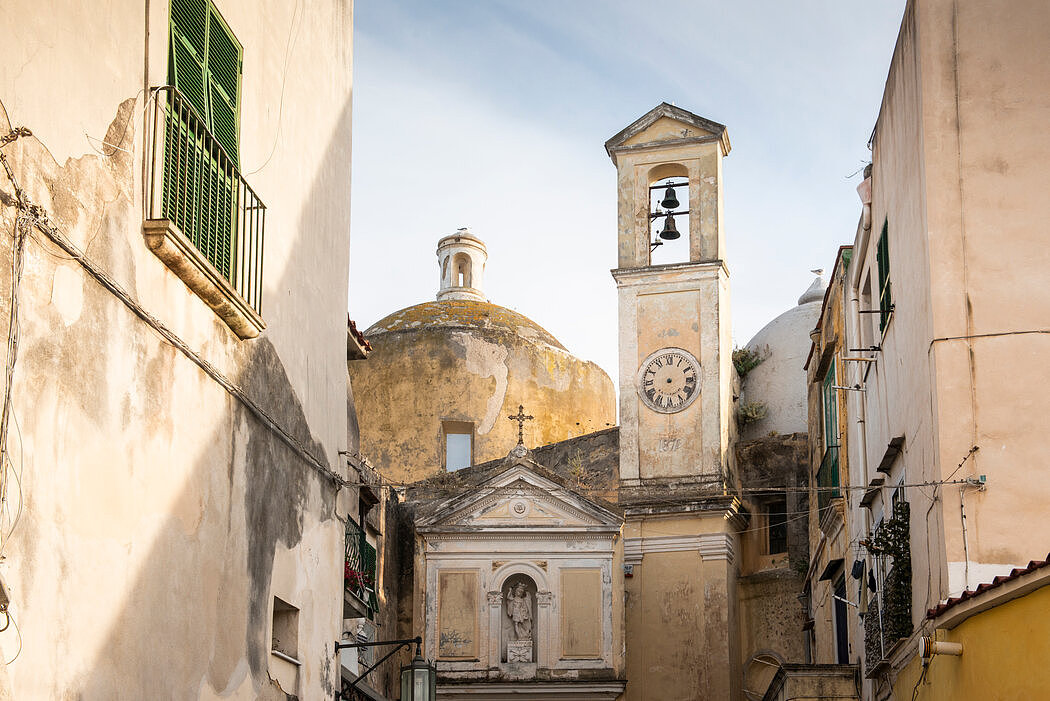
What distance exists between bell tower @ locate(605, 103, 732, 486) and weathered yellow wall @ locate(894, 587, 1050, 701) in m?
16.7

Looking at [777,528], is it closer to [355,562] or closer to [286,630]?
[355,562]

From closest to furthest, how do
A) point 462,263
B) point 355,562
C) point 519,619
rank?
point 355,562 < point 519,619 < point 462,263

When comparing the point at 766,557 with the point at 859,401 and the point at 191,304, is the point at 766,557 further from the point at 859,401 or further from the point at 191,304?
the point at 191,304

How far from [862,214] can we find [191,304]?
32.4 ft

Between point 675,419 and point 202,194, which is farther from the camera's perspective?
point 675,419

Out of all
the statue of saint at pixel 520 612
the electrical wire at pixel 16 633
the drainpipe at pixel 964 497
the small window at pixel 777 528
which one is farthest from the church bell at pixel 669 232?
the electrical wire at pixel 16 633

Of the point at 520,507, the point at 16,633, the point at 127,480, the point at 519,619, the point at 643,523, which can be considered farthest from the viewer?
the point at 643,523

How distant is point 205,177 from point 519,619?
1810 centimetres

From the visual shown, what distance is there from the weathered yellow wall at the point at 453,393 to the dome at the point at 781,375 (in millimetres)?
4994

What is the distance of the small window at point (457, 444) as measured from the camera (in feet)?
111

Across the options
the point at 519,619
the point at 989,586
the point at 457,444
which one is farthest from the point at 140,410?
the point at 457,444

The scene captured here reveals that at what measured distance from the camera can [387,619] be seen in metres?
26.2

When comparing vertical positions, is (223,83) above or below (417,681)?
above

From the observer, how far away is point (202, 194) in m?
8.99
